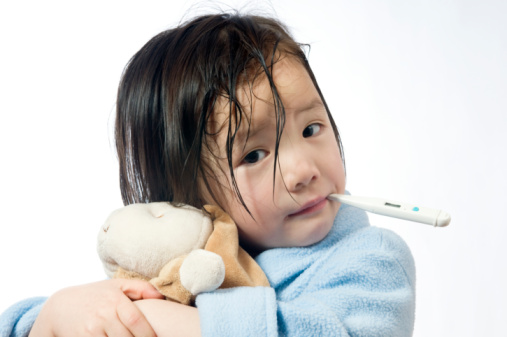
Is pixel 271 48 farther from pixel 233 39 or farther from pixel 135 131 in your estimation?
pixel 135 131

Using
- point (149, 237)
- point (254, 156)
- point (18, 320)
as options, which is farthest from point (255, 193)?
point (18, 320)

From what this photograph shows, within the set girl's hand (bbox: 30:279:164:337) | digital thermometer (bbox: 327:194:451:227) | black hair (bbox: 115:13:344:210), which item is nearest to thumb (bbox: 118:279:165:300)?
girl's hand (bbox: 30:279:164:337)

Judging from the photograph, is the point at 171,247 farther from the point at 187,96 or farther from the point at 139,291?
the point at 187,96

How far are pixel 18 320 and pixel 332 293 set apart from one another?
46cm

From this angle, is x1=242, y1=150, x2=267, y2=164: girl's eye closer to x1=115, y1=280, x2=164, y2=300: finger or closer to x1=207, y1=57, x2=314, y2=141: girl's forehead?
x1=207, y1=57, x2=314, y2=141: girl's forehead

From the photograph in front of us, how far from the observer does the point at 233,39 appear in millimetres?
912

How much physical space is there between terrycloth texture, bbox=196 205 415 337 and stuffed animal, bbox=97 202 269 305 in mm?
39

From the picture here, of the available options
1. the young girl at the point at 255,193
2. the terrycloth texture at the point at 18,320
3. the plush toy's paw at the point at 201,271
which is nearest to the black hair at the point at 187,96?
the young girl at the point at 255,193

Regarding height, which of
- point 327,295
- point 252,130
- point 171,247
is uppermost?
point 252,130

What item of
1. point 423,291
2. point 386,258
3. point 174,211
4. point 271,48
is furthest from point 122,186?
point 423,291

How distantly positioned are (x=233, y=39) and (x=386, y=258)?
0.37 metres

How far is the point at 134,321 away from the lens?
0.76 m

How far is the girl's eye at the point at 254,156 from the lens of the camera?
863mm

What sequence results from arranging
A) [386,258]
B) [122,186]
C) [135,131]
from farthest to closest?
[122,186] < [135,131] < [386,258]
